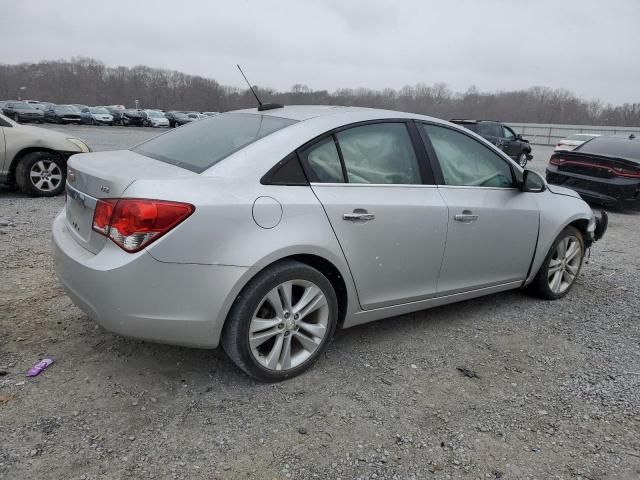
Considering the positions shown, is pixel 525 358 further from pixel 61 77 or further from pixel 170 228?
pixel 61 77

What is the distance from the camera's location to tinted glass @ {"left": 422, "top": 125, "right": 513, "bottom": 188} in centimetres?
345

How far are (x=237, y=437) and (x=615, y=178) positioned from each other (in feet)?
28.0

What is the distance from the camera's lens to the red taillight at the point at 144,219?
2.33 meters

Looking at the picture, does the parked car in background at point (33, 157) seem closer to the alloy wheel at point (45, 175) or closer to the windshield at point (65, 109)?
the alloy wheel at point (45, 175)

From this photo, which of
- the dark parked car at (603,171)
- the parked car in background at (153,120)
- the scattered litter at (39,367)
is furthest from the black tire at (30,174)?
the parked car in background at (153,120)

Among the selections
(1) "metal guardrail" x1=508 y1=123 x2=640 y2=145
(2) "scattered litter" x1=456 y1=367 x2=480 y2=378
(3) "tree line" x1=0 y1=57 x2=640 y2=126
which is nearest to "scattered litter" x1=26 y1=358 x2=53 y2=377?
(2) "scattered litter" x1=456 y1=367 x2=480 y2=378

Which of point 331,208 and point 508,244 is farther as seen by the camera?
point 508,244

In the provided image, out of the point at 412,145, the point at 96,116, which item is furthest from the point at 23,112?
the point at 412,145

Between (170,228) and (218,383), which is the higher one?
(170,228)

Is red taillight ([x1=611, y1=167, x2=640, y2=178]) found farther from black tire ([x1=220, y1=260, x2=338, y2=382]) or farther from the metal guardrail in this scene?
the metal guardrail

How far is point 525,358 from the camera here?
330cm

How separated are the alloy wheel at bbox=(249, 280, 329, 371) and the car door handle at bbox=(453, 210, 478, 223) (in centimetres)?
114

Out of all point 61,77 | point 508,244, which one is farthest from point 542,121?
point 61,77

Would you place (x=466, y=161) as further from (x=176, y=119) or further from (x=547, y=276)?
(x=176, y=119)
